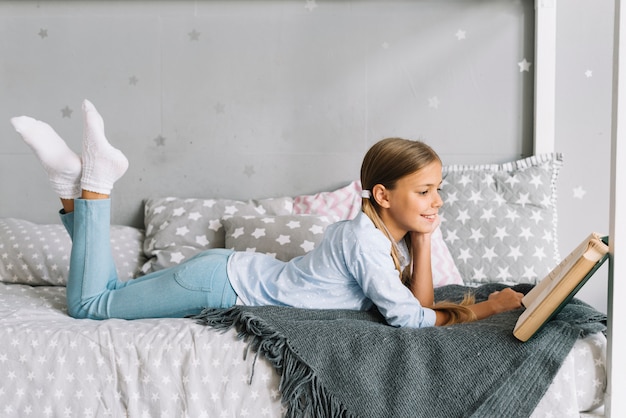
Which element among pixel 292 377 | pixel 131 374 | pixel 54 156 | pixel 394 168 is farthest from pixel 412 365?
pixel 54 156

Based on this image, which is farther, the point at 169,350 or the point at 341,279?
the point at 341,279

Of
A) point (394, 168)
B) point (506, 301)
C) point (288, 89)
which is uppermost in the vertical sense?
point (288, 89)

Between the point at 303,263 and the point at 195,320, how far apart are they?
0.98 feet

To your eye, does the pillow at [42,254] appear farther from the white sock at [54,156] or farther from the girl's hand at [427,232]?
the girl's hand at [427,232]

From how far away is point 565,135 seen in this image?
7.66ft

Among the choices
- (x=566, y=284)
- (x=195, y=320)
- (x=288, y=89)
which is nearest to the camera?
(x=566, y=284)

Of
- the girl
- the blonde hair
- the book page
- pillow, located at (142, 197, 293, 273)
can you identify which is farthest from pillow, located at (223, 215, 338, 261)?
the book page

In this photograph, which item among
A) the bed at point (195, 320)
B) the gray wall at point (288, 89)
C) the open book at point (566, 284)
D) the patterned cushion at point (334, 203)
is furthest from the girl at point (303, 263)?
the gray wall at point (288, 89)

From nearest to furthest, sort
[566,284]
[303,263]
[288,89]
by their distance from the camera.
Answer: [566,284] → [303,263] → [288,89]

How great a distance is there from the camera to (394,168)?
62.1 inches

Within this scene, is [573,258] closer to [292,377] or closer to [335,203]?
[292,377]

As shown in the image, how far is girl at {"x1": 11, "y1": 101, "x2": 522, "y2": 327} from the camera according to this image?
1.54 m

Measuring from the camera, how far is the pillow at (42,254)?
2.13 metres

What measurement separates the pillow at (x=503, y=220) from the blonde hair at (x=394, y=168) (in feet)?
1.63
